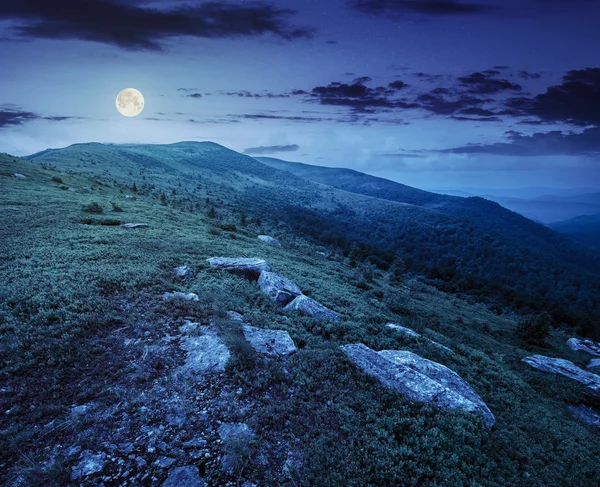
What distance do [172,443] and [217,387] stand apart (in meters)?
1.76

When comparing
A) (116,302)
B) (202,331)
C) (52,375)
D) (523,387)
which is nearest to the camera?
(52,375)

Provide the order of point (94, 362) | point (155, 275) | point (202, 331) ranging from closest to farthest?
point (94, 362), point (202, 331), point (155, 275)

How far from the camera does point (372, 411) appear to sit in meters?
8.14

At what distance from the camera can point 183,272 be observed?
52.7 ft

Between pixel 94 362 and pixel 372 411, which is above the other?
pixel 94 362

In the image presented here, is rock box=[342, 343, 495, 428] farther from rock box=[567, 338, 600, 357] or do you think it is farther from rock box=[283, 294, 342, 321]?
rock box=[567, 338, 600, 357]

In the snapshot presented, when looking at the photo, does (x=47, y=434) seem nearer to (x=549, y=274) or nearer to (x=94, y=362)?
(x=94, y=362)

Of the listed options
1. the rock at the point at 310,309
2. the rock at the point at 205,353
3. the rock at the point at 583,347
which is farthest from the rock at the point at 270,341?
the rock at the point at 583,347

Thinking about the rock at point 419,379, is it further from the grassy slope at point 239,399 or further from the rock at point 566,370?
the rock at point 566,370

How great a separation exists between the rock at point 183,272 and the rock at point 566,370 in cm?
2269

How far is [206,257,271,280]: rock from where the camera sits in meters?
17.4

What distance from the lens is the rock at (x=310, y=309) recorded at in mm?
13781

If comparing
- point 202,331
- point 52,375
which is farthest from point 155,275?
point 52,375

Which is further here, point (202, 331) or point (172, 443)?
point (202, 331)
